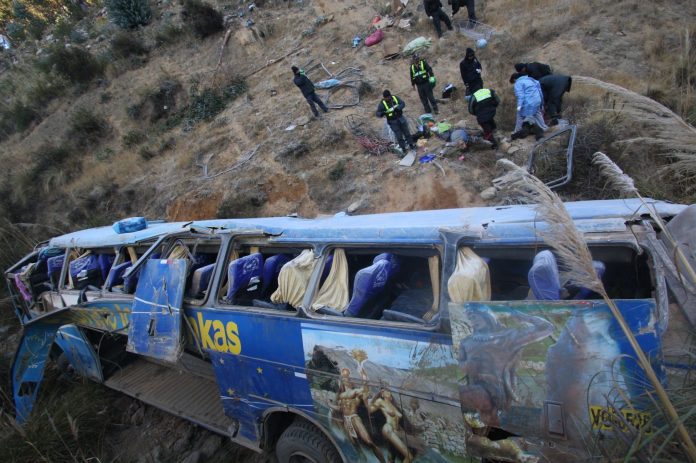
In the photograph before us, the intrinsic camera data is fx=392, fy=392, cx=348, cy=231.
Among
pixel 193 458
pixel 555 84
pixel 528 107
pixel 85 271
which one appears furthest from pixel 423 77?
pixel 193 458

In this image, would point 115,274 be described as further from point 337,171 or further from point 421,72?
point 421,72

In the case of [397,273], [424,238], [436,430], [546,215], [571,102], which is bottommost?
[571,102]

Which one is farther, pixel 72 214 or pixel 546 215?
pixel 72 214

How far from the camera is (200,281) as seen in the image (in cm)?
381

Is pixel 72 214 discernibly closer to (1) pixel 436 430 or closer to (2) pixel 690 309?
(1) pixel 436 430

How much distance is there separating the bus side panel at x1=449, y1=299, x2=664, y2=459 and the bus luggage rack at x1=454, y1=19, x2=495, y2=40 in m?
11.7

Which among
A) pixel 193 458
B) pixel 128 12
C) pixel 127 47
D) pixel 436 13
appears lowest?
pixel 193 458

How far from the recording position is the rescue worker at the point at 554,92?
7.63 meters

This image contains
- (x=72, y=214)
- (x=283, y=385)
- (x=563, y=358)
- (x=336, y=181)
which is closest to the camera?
(x=563, y=358)

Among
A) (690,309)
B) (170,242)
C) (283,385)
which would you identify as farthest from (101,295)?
(690,309)

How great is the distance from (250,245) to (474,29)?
1146 cm

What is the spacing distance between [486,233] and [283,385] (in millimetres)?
1955

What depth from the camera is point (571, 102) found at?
8.30 metres

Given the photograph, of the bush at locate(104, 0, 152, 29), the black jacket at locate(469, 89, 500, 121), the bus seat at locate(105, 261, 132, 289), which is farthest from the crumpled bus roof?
the bush at locate(104, 0, 152, 29)
